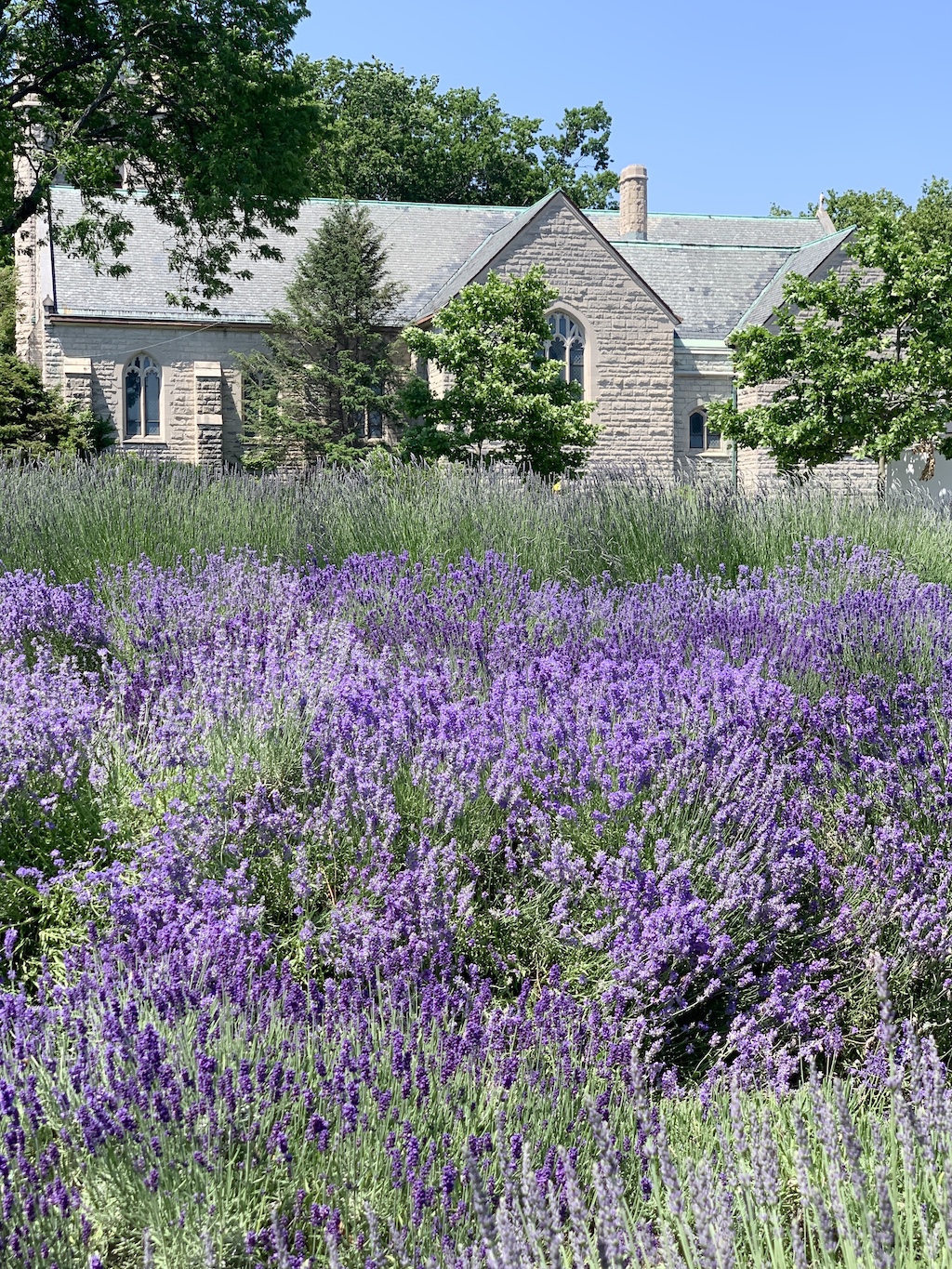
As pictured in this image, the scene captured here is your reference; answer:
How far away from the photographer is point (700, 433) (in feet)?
107

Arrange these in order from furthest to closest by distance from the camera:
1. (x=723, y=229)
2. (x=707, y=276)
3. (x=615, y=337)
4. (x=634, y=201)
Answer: (x=723, y=229)
(x=634, y=201)
(x=707, y=276)
(x=615, y=337)

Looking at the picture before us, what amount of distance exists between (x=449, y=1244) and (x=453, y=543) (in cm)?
529

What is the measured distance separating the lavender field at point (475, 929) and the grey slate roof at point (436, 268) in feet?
82.7

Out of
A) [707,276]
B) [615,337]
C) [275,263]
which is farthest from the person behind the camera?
[707,276]

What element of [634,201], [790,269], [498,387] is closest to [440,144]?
[634,201]

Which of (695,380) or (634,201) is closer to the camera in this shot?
(695,380)

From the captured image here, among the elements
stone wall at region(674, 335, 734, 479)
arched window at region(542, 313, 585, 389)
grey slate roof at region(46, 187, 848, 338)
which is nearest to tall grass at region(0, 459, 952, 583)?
grey slate roof at region(46, 187, 848, 338)

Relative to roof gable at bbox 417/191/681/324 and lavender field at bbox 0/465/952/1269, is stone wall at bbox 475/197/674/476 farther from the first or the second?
lavender field at bbox 0/465/952/1269

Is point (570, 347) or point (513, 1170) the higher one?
point (570, 347)

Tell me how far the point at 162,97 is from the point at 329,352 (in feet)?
27.5

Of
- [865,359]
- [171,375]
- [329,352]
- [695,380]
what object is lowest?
[865,359]

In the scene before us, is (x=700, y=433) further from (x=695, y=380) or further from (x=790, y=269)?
(x=790, y=269)

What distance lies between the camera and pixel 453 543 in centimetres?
684

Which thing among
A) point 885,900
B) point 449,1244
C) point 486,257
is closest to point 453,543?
point 885,900
